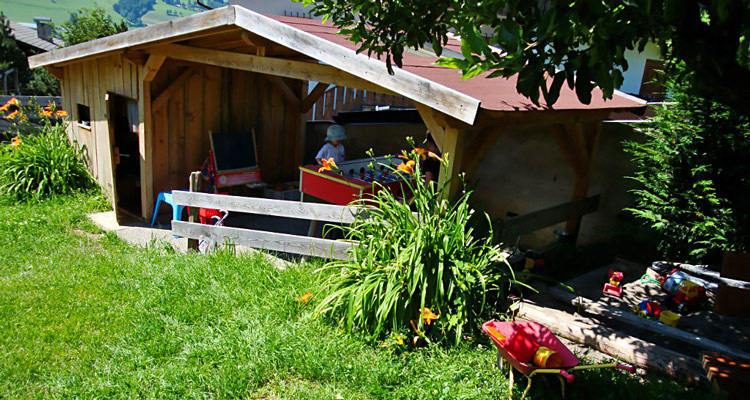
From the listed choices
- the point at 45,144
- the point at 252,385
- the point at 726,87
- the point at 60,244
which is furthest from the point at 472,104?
the point at 45,144

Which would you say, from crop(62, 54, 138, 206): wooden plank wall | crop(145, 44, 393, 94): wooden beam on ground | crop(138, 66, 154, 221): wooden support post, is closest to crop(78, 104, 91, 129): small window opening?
crop(62, 54, 138, 206): wooden plank wall

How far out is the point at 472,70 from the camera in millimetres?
2588

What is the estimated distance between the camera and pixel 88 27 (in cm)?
1588

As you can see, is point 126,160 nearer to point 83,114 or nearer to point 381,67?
point 83,114

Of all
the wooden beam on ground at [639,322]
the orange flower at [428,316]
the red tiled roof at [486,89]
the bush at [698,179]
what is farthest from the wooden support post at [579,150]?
the orange flower at [428,316]

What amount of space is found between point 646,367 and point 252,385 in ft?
9.28

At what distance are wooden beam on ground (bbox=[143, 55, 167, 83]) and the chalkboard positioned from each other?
124 cm

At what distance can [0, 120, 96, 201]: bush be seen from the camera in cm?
873

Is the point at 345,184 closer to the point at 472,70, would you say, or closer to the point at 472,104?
the point at 472,104

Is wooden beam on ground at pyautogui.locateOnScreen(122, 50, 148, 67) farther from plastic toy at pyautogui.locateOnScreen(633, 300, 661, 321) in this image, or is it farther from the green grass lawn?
plastic toy at pyautogui.locateOnScreen(633, 300, 661, 321)

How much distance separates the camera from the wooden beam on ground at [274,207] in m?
5.36

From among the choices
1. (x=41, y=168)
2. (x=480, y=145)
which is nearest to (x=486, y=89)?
(x=480, y=145)

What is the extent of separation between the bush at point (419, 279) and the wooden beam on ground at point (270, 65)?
138 cm

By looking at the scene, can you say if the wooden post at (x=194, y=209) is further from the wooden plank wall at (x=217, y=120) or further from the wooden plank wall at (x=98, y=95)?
the wooden plank wall at (x=98, y=95)
